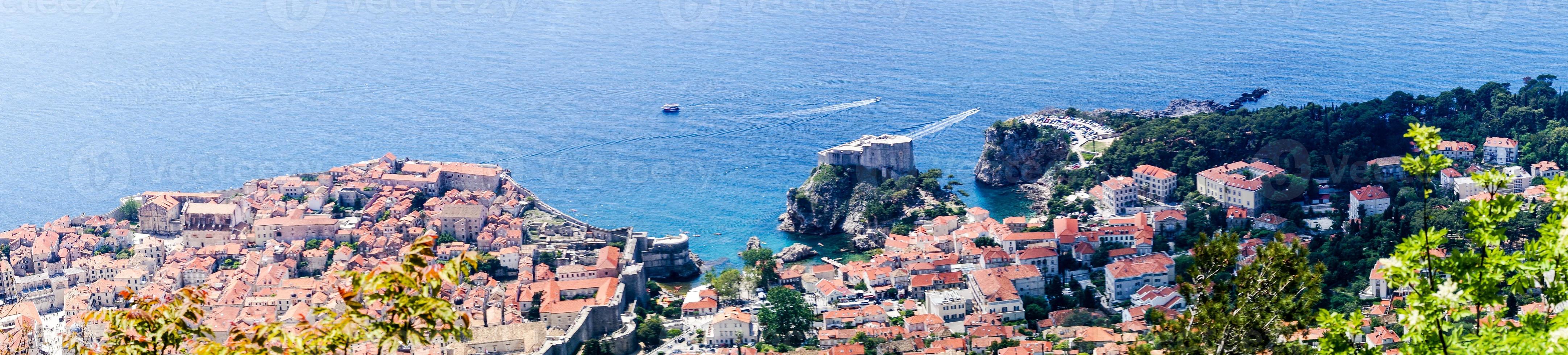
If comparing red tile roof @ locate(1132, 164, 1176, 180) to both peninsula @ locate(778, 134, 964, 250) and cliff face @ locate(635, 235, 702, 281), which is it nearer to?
peninsula @ locate(778, 134, 964, 250)

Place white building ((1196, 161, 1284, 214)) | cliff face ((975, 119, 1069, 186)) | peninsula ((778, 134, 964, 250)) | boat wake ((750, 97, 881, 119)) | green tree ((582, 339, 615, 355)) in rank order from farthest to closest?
boat wake ((750, 97, 881, 119))
cliff face ((975, 119, 1069, 186))
peninsula ((778, 134, 964, 250))
white building ((1196, 161, 1284, 214))
green tree ((582, 339, 615, 355))

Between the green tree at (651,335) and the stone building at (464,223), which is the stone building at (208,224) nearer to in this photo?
the stone building at (464,223)

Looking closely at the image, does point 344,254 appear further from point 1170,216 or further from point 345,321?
point 345,321

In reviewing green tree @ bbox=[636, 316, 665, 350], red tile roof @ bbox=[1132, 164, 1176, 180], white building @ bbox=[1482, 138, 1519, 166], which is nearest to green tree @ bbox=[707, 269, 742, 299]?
green tree @ bbox=[636, 316, 665, 350]

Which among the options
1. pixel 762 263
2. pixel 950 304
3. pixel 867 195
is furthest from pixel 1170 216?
pixel 762 263

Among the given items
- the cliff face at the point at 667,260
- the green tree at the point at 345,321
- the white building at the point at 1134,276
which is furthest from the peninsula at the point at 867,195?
the green tree at the point at 345,321

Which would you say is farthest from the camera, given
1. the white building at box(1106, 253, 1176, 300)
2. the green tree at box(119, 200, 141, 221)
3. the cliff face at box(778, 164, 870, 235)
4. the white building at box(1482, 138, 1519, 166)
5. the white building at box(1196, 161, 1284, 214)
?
the white building at box(1482, 138, 1519, 166)

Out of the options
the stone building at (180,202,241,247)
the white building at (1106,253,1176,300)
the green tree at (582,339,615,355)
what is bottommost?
the green tree at (582,339,615,355)
